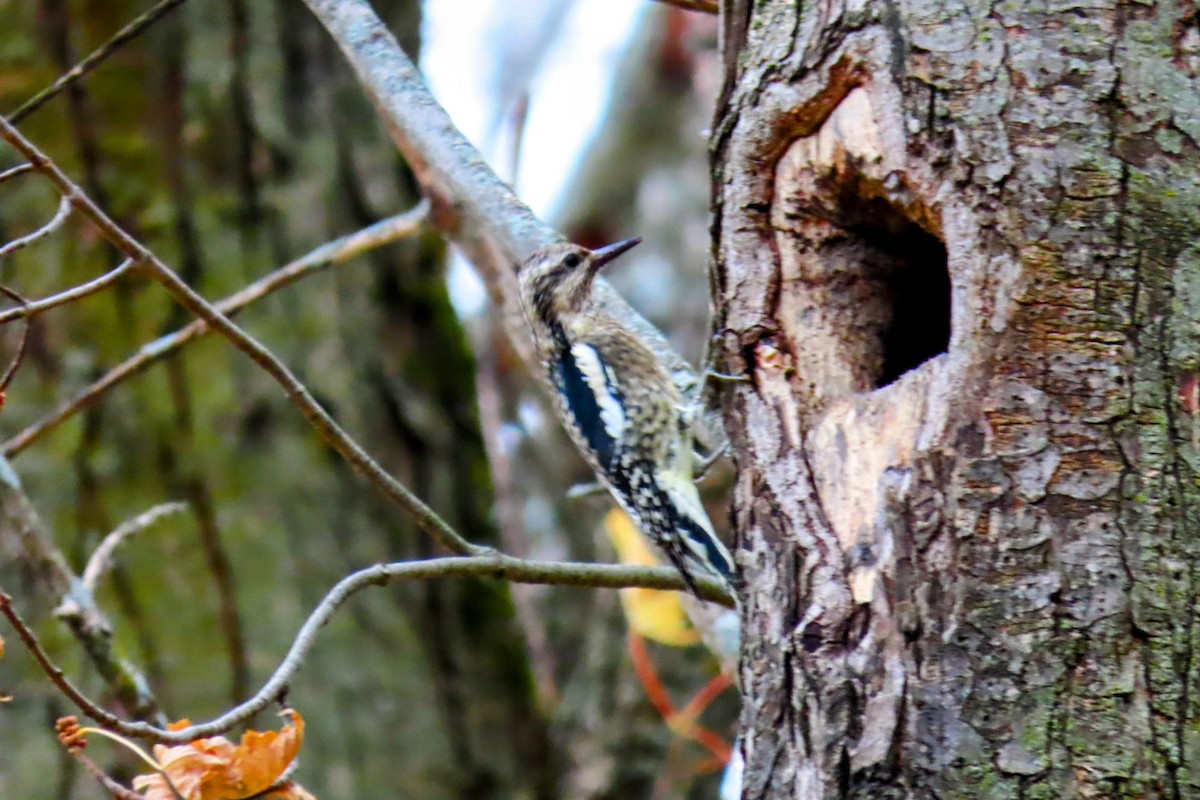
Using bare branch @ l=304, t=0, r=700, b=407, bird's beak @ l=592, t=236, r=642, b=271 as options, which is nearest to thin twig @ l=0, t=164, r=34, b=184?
bare branch @ l=304, t=0, r=700, b=407

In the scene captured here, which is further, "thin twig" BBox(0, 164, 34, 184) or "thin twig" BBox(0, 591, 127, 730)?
"thin twig" BBox(0, 164, 34, 184)

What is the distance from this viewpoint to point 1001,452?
6.89 ft

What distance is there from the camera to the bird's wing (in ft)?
13.3

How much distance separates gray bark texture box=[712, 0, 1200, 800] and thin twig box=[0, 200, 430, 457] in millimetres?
1244

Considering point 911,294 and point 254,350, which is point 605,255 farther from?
point 254,350

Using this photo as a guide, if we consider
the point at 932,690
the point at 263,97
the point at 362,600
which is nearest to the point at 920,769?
the point at 932,690

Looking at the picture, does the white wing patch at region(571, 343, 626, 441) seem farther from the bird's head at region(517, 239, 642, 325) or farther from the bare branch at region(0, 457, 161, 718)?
the bare branch at region(0, 457, 161, 718)

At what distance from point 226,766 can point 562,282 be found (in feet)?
8.17

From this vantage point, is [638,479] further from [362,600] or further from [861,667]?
[861,667]

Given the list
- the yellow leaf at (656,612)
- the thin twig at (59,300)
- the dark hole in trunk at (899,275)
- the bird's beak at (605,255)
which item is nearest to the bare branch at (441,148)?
the bird's beak at (605,255)

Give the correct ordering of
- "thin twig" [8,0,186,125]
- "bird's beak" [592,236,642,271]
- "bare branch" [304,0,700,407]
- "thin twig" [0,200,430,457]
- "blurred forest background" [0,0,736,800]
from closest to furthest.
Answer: "thin twig" [8,0,186,125] → "thin twig" [0,200,430,457] → "bare branch" [304,0,700,407] → "bird's beak" [592,236,642,271] → "blurred forest background" [0,0,736,800]

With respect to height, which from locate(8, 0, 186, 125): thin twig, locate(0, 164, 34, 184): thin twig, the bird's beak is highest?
locate(8, 0, 186, 125): thin twig

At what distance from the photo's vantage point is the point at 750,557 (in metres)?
2.39

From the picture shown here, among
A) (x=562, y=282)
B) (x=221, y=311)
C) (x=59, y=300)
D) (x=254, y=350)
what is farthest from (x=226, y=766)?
(x=562, y=282)
